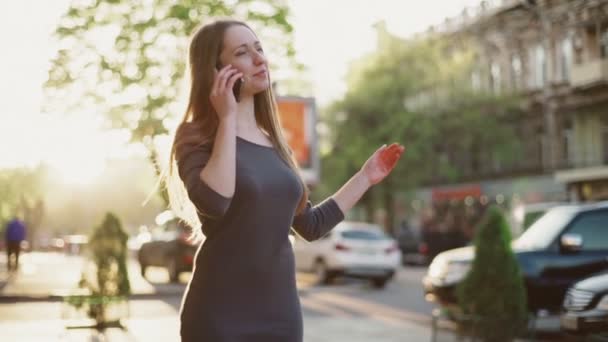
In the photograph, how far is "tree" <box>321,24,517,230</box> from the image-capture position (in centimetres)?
4894

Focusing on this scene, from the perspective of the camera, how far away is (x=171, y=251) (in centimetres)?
2700

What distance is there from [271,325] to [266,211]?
11.7 inches

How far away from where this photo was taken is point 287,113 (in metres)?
31.1

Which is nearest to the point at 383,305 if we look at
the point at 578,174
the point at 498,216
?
the point at 498,216

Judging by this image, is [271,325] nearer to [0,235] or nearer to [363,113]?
[363,113]

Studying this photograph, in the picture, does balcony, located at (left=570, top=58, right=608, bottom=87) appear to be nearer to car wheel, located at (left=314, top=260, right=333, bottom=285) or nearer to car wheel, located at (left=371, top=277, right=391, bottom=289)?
car wheel, located at (left=314, top=260, right=333, bottom=285)

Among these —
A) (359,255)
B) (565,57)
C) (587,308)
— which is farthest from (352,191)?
(565,57)

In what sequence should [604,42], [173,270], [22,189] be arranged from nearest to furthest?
[173,270] → [604,42] → [22,189]

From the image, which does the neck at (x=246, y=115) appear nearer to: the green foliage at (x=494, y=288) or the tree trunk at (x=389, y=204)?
the green foliage at (x=494, y=288)

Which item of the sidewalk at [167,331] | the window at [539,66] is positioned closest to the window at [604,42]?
the window at [539,66]

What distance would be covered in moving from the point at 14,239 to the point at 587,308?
84.0 ft

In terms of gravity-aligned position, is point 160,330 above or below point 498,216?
below

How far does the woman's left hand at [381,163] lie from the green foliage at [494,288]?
7.72m

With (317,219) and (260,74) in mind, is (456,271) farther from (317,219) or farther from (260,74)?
(260,74)
